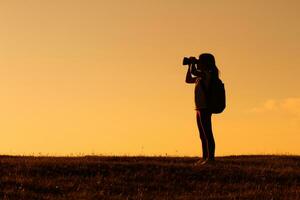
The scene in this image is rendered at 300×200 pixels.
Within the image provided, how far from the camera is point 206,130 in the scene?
21.6m

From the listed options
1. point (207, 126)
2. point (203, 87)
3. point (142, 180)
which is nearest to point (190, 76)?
point (203, 87)

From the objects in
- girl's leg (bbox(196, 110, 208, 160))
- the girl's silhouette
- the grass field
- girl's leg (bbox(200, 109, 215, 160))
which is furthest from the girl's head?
the grass field

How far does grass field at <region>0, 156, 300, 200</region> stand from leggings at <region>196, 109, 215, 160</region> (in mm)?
519

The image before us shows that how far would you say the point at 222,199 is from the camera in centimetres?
Answer: 1783

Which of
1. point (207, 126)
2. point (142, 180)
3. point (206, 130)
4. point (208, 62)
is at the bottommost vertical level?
point (142, 180)

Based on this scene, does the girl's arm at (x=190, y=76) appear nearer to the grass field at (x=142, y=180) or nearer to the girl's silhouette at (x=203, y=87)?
the girl's silhouette at (x=203, y=87)

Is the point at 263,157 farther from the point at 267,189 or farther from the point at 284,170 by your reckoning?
the point at 267,189

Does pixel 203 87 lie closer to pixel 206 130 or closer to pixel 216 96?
pixel 216 96

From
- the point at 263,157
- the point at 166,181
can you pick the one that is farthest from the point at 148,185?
the point at 263,157

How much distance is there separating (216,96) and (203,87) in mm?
477

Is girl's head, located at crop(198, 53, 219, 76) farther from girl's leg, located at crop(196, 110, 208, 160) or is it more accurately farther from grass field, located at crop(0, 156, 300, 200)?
grass field, located at crop(0, 156, 300, 200)

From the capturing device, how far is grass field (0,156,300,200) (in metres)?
18.2

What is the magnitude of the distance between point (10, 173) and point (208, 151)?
19.6 ft

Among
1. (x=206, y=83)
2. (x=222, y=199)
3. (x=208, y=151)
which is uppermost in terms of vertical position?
(x=206, y=83)
